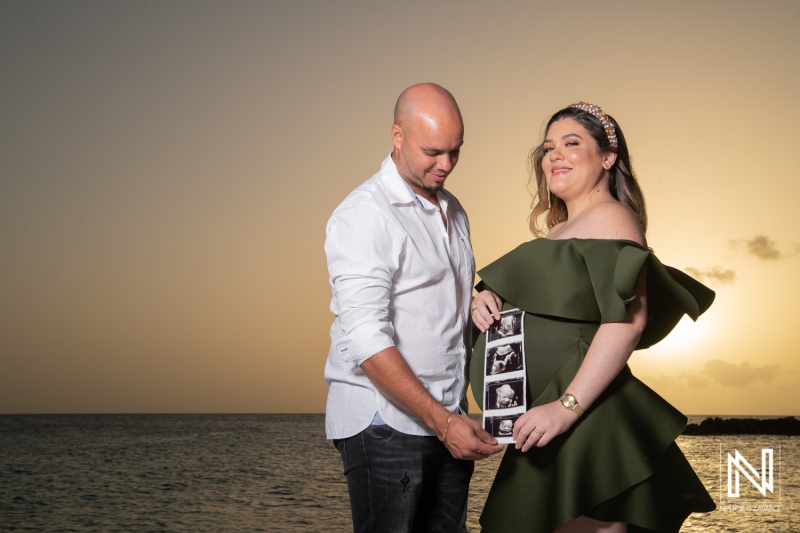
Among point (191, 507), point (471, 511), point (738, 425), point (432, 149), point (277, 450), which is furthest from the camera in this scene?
point (738, 425)

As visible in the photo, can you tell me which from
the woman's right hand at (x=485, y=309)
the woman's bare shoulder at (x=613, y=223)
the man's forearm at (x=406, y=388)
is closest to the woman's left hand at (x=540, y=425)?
the man's forearm at (x=406, y=388)

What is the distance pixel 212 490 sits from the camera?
20125 millimetres

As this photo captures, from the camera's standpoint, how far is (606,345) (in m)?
2.08

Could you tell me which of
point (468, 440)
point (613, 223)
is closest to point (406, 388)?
point (468, 440)

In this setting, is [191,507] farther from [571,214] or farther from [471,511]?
[571,214]

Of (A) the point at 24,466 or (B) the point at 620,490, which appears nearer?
(B) the point at 620,490

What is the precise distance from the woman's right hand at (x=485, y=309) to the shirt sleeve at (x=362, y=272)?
0.28 metres

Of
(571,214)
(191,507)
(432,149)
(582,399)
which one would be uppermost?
(432,149)

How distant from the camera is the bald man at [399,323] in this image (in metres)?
2.18

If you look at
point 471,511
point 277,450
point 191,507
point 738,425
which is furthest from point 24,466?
point 738,425

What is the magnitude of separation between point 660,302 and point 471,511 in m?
13.8

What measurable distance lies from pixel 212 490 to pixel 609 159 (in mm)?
19414

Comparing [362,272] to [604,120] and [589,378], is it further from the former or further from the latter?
[604,120]

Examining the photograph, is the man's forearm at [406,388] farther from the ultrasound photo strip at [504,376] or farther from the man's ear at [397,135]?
the man's ear at [397,135]
